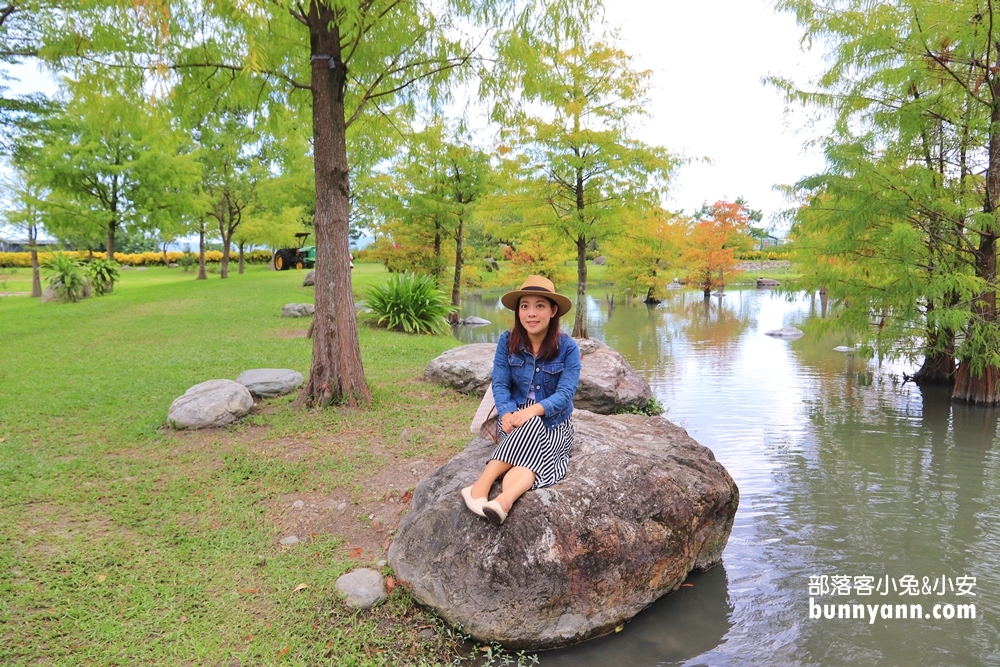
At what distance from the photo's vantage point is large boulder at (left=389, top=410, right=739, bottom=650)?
330 cm

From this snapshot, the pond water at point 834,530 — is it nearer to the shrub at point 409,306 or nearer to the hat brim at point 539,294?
the hat brim at point 539,294

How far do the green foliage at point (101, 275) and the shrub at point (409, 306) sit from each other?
9.84 meters

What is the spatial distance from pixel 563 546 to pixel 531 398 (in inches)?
34.6

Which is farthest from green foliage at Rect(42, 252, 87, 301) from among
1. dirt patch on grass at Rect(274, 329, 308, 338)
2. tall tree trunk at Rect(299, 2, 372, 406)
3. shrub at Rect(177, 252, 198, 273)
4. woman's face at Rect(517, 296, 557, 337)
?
woman's face at Rect(517, 296, 557, 337)

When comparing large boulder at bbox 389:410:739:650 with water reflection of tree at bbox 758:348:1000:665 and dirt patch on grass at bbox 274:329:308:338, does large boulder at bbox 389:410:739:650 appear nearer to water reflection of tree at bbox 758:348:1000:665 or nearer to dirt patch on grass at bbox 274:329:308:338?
water reflection of tree at bbox 758:348:1000:665

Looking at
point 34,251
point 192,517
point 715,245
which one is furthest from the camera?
point 715,245

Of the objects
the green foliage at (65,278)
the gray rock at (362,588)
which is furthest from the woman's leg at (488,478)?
the green foliage at (65,278)

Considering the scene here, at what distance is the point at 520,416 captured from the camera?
11.4ft

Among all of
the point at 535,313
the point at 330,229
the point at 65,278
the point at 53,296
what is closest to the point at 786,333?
the point at 330,229

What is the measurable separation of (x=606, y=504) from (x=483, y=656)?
1.06 meters

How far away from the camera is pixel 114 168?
16734 millimetres

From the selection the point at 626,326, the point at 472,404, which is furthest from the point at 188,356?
the point at 626,326

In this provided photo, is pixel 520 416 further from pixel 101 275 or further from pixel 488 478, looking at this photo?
pixel 101 275

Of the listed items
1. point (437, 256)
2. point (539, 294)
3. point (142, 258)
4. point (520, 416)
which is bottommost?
point (520, 416)
